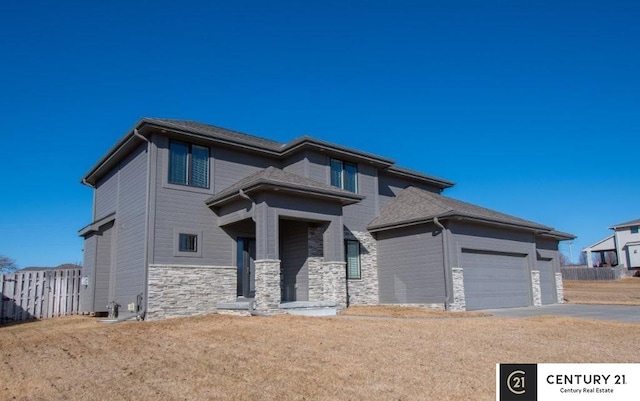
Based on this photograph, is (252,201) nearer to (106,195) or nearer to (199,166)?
(199,166)

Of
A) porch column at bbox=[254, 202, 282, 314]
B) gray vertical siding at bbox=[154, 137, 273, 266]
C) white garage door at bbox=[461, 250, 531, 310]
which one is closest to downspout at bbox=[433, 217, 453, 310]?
white garage door at bbox=[461, 250, 531, 310]

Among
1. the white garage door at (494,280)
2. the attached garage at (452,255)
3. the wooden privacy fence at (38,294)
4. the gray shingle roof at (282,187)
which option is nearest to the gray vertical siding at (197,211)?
the gray shingle roof at (282,187)

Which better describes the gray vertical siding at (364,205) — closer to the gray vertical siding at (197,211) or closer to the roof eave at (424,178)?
the roof eave at (424,178)

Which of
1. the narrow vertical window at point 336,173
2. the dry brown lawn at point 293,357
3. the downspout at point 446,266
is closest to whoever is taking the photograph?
the dry brown lawn at point 293,357

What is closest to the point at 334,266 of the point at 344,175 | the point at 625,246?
the point at 344,175

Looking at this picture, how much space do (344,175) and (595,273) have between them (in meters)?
34.3

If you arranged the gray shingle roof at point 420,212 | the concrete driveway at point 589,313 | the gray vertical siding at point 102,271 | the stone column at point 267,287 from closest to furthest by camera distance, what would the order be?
the stone column at point 267,287
the concrete driveway at point 589,313
the gray shingle roof at point 420,212
the gray vertical siding at point 102,271

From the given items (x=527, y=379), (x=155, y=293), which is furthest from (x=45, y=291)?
(x=527, y=379)

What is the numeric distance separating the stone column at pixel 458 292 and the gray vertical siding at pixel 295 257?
5087mm

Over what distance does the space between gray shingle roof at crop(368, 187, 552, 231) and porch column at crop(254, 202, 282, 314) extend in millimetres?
5822

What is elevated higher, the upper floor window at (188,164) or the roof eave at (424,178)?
the roof eave at (424,178)

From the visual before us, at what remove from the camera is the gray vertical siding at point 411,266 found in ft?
53.8

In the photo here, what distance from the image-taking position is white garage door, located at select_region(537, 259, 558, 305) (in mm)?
21734

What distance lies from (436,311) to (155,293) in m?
9.06
